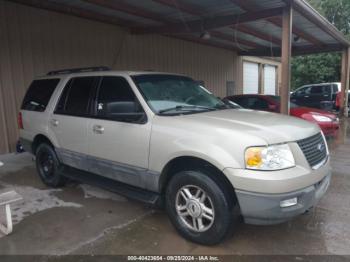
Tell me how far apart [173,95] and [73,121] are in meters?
1.53

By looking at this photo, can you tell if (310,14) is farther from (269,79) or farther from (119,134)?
(269,79)

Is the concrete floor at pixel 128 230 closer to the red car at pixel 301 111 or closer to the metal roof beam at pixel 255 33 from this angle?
the red car at pixel 301 111

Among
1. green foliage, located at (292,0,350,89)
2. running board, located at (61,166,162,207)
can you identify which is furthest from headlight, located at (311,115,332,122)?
green foliage, located at (292,0,350,89)

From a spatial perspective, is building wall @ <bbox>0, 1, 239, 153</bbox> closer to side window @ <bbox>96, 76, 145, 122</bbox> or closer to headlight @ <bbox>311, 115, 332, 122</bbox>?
side window @ <bbox>96, 76, 145, 122</bbox>

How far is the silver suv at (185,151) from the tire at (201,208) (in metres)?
0.01

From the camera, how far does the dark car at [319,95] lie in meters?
14.7

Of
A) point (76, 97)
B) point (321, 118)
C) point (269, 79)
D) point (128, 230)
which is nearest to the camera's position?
point (128, 230)

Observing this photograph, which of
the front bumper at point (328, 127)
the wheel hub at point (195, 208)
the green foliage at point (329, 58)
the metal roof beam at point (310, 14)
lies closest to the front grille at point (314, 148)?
the wheel hub at point (195, 208)

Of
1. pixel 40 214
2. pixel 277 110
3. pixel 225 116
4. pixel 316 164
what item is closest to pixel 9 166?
pixel 40 214

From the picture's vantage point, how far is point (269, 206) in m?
2.68

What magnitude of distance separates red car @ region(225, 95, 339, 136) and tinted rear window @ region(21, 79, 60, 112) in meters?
6.20

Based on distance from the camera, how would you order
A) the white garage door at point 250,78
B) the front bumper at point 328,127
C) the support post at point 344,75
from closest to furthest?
the front bumper at point 328,127 < the support post at point 344,75 < the white garage door at point 250,78

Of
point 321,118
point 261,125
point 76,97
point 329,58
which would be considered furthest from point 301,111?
point 329,58

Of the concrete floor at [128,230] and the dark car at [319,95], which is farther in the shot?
the dark car at [319,95]
